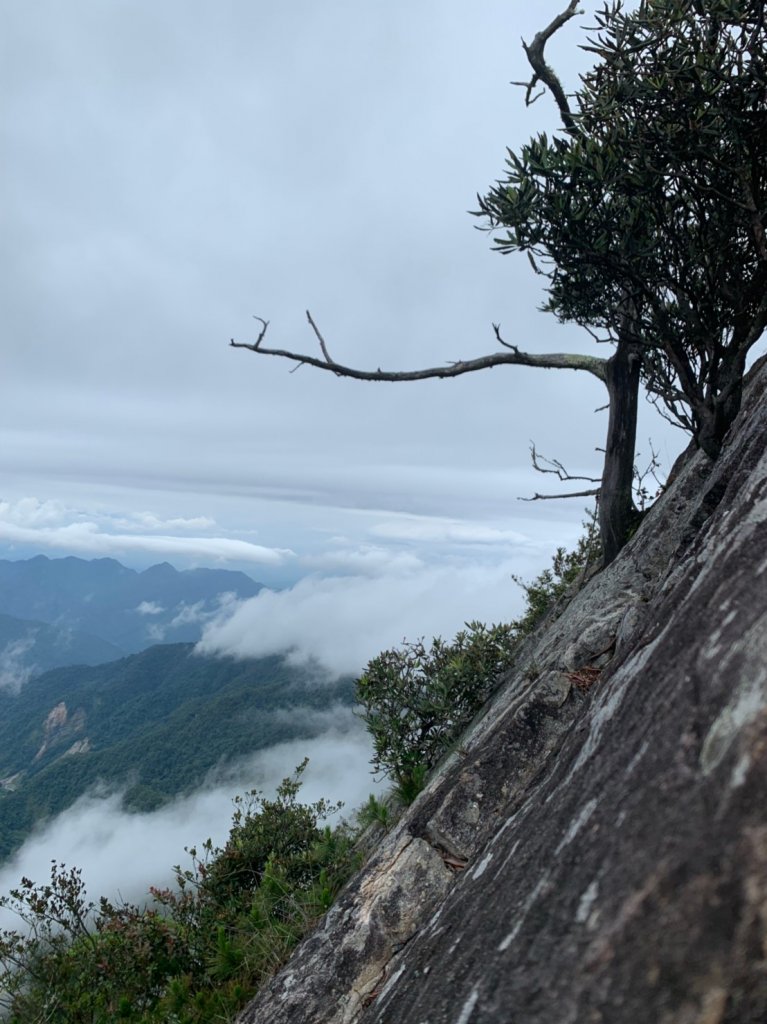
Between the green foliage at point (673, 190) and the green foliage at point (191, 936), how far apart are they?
1009cm

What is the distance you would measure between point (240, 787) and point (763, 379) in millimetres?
193774

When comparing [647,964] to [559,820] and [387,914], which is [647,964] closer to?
[559,820]

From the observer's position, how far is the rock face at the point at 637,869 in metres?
2.75

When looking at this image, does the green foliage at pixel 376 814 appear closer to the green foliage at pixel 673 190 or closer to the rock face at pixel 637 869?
the rock face at pixel 637 869

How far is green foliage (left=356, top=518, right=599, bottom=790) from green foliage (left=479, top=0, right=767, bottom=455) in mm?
6462

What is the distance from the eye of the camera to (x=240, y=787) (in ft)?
577

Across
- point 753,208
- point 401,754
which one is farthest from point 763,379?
point 401,754

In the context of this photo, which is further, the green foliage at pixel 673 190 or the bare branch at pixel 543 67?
the bare branch at pixel 543 67

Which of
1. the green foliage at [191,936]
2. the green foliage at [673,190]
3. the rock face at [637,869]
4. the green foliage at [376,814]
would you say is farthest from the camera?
the green foliage at [376,814]

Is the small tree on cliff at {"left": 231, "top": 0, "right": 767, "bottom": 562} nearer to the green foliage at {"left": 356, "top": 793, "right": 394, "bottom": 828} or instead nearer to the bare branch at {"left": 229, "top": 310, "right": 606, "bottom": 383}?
the bare branch at {"left": 229, "top": 310, "right": 606, "bottom": 383}

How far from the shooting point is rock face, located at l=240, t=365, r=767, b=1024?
9.04 ft

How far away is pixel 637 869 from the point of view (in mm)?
3037

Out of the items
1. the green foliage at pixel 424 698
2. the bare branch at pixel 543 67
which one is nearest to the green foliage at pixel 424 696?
the green foliage at pixel 424 698

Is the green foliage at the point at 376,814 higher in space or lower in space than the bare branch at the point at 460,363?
lower
